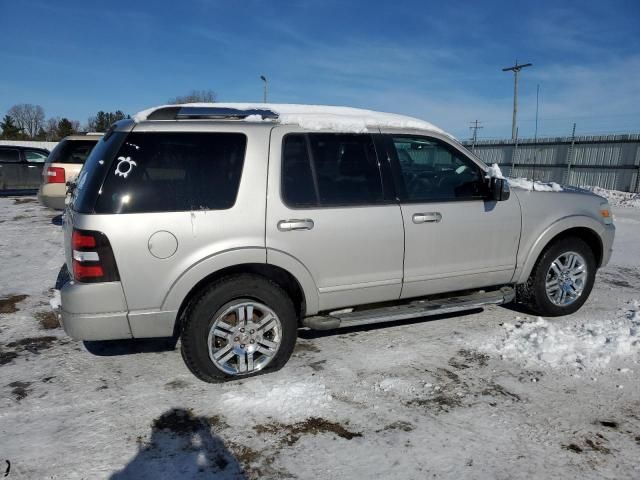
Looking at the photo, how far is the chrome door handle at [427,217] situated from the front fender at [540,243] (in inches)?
40.1

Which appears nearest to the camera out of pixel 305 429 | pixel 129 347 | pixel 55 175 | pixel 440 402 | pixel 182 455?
pixel 182 455

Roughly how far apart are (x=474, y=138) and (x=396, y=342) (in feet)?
73.5

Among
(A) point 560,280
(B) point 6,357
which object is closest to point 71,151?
(B) point 6,357

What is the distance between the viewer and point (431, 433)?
9.28 ft

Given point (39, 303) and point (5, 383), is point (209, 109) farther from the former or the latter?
point (39, 303)

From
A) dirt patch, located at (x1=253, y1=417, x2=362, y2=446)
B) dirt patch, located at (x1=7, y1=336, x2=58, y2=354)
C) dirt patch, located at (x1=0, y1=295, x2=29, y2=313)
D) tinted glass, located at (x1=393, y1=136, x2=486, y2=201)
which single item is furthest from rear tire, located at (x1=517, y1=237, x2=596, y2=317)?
dirt patch, located at (x1=0, y1=295, x2=29, y2=313)

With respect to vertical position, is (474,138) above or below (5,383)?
above

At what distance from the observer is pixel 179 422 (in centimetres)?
294

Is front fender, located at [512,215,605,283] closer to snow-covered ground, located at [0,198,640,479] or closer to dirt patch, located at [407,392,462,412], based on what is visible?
snow-covered ground, located at [0,198,640,479]

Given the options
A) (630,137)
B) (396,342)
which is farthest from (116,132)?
(630,137)

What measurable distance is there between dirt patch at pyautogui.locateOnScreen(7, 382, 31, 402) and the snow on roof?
202 centimetres

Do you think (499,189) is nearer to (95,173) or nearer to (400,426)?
(400,426)

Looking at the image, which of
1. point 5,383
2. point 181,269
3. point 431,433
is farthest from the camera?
point 5,383

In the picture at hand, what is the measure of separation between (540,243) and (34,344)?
15.1 ft
